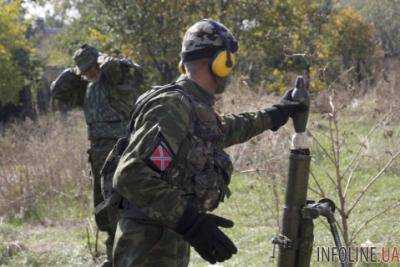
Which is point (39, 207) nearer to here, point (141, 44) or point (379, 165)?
point (379, 165)

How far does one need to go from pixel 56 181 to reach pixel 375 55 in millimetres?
19099

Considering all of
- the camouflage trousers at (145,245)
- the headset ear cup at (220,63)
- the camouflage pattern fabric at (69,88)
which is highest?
the camouflage pattern fabric at (69,88)

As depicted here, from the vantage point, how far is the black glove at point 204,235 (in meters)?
2.62

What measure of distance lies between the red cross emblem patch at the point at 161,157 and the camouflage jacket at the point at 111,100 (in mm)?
2723

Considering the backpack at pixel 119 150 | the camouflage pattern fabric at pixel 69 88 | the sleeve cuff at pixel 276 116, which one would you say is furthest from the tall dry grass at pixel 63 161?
the backpack at pixel 119 150

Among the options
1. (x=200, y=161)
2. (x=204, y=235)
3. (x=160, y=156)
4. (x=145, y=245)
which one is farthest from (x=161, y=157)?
(x=145, y=245)

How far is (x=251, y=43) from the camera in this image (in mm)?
13766

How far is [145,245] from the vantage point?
2.93 metres

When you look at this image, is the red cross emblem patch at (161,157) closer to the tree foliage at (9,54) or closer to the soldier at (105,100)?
the soldier at (105,100)

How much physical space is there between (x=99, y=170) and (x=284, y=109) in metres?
2.43

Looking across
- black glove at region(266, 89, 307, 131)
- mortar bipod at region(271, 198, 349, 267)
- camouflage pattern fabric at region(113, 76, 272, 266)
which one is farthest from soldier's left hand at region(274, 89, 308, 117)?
mortar bipod at region(271, 198, 349, 267)

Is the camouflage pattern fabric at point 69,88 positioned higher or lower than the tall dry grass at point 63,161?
higher

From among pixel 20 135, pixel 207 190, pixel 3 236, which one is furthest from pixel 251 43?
pixel 207 190

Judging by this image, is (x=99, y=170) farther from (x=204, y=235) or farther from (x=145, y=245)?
(x=204, y=235)
